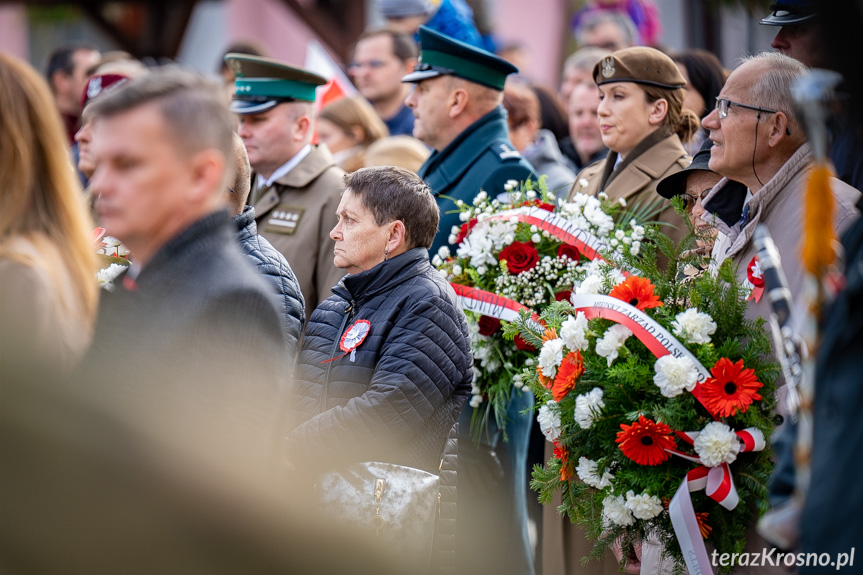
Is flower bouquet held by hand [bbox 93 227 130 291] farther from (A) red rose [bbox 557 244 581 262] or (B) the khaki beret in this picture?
(B) the khaki beret

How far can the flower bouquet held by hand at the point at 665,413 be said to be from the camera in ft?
10.3

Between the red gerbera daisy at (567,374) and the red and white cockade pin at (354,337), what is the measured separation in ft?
2.31

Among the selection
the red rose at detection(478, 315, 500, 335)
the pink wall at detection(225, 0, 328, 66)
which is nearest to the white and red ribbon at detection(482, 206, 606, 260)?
the red rose at detection(478, 315, 500, 335)

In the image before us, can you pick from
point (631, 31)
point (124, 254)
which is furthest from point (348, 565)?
point (631, 31)

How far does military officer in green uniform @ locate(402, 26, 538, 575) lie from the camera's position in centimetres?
459

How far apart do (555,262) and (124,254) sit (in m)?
1.88

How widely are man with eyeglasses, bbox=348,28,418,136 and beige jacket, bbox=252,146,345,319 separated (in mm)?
2195

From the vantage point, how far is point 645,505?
10.5ft

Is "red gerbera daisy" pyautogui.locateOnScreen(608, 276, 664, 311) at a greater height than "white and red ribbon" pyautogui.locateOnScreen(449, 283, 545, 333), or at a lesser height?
greater

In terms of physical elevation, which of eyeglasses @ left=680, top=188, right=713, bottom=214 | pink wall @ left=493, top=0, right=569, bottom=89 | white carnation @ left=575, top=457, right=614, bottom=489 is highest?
eyeglasses @ left=680, top=188, right=713, bottom=214

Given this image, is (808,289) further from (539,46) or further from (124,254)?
(539,46)

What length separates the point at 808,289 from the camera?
2.07 m

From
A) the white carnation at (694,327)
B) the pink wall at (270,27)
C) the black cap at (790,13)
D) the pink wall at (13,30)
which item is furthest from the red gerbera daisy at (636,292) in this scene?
the pink wall at (13,30)

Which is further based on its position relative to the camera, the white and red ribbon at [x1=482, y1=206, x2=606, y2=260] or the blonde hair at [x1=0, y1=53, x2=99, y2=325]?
the white and red ribbon at [x1=482, y1=206, x2=606, y2=260]
